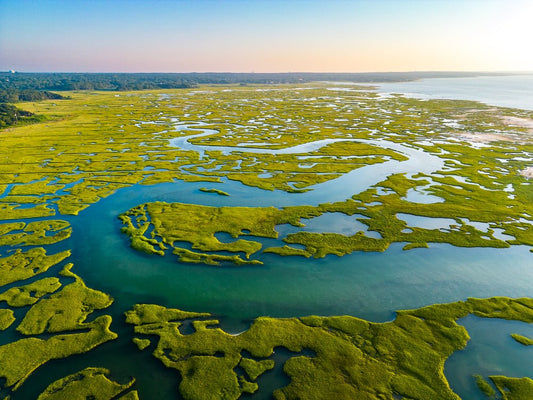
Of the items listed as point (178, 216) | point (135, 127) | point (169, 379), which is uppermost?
point (135, 127)

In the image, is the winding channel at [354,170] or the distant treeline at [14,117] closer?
the winding channel at [354,170]

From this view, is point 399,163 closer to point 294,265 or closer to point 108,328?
point 294,265

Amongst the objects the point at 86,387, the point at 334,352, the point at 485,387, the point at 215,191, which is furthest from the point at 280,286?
the point at 215,191

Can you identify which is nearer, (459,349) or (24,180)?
(459,349)

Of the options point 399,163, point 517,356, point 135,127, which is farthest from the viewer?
point 135,127

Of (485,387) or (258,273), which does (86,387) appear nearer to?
(258,273)

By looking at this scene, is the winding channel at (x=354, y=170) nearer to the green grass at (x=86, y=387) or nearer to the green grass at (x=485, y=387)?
the green grass at (x=485, y=387)

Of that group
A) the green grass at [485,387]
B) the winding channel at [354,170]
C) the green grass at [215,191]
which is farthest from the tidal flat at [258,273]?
the green grass at [215,191]

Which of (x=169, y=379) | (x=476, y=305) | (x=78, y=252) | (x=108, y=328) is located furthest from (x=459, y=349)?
(x=78, y=252)
